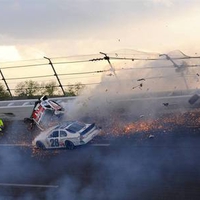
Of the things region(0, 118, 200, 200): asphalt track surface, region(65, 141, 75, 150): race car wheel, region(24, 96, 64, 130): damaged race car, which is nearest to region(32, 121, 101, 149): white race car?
region(65, 141, 75, 150): race car wheel

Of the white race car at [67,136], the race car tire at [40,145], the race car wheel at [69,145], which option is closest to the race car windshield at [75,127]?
the white race car at [67,136]

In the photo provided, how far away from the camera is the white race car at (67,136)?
64.5ft

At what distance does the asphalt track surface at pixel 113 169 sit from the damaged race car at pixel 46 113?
68.6 inches

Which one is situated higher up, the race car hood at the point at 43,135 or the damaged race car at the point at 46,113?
the damaged race car at the point at 46,113

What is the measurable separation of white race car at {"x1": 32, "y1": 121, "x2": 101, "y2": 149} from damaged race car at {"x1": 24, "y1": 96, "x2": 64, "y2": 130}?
1.68 metres

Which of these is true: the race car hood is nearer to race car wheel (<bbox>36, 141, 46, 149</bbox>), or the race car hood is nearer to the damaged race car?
race car wheel (<bbox>36, 141, 46, 149</bbox>)

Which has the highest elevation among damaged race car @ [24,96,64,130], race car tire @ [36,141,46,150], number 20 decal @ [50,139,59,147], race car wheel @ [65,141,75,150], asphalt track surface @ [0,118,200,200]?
damaged race car @ [24,96,64,130]

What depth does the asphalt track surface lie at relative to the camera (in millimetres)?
15023

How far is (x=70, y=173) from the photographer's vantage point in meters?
17.2

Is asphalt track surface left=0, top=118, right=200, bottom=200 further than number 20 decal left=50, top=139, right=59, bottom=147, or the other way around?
number 20 decal left=50, top=139, right=59, bottom=147

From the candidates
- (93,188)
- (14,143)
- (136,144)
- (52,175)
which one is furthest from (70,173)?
(14,143)

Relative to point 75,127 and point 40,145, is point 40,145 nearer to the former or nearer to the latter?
point 40,145

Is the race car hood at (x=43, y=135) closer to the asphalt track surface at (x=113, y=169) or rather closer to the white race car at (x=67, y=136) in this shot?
the white race car at (x=67, y=136)

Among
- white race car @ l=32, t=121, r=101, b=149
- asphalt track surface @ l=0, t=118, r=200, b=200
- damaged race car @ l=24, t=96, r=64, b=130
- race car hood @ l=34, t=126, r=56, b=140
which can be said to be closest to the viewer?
asphalt track surface @ l=0, t=118, r=200, b=200
